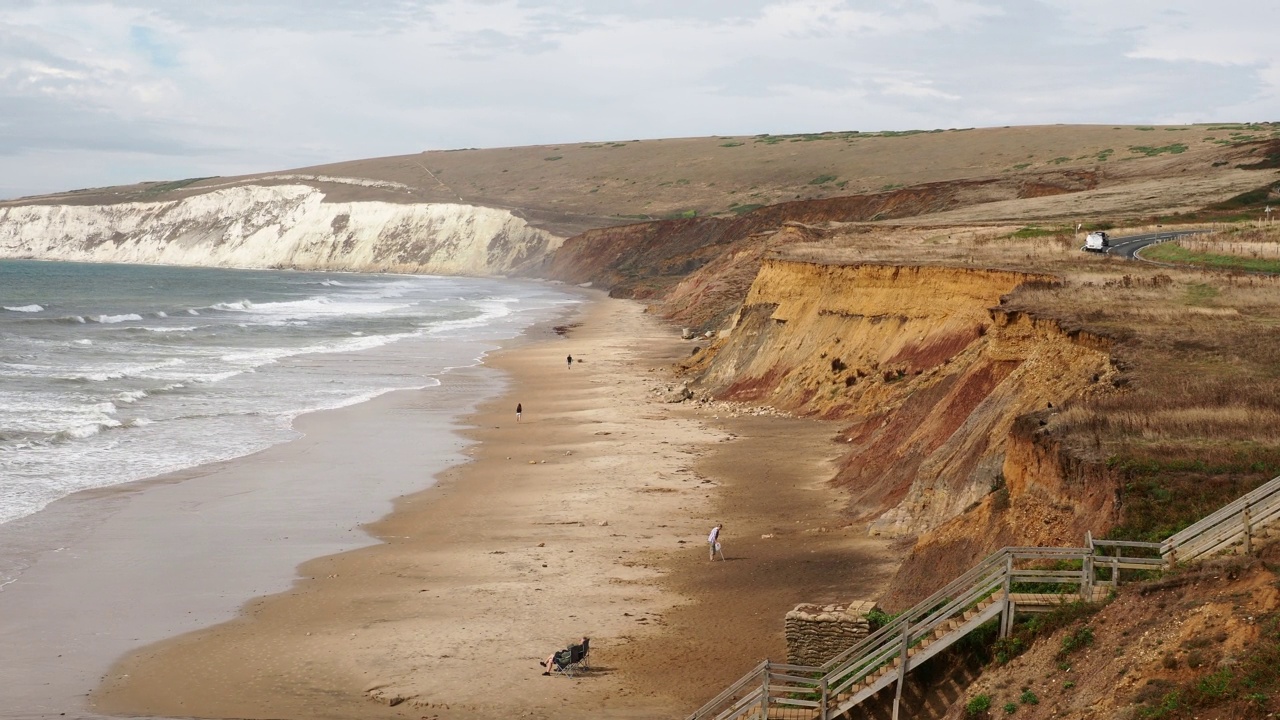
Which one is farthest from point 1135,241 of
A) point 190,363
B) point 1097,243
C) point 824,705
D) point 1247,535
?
point 824,705

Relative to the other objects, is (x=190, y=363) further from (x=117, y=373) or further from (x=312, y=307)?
(x=312, y=307)

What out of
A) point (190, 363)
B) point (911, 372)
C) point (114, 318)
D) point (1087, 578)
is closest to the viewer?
point (1087, 578)

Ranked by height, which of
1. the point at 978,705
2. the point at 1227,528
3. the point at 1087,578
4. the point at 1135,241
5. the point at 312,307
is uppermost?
the point at 1135,241

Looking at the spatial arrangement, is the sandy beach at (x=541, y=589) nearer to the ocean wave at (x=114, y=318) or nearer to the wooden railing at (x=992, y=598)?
the wooden railing at (x=992, y=598)

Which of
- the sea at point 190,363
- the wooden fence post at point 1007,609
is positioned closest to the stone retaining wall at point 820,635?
the wooden fence post at point 1007,609

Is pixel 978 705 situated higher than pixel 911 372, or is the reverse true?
pixel 911 372

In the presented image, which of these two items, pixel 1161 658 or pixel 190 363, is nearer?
pixel 1161 658
